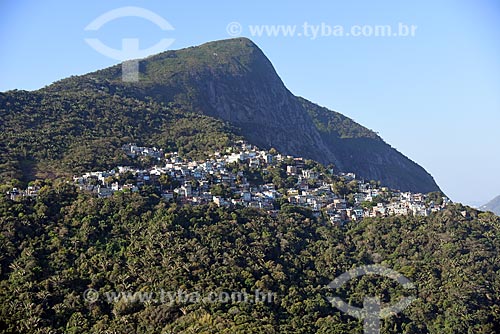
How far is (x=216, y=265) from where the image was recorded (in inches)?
952

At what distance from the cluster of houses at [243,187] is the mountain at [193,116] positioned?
3243mm

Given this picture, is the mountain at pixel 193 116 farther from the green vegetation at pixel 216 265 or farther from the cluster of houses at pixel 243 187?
the green vegetation at pixel 216 265

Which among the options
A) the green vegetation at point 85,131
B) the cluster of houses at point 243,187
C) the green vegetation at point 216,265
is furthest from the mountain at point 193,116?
the green vegetation at point 216,265

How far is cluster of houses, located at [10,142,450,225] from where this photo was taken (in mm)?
32594

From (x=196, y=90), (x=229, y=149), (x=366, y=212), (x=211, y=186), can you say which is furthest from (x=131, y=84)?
(x=366, y=212)

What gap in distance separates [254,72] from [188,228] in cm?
5042

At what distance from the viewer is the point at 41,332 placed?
1908cm

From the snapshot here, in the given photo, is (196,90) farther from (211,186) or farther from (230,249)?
(230,249)
